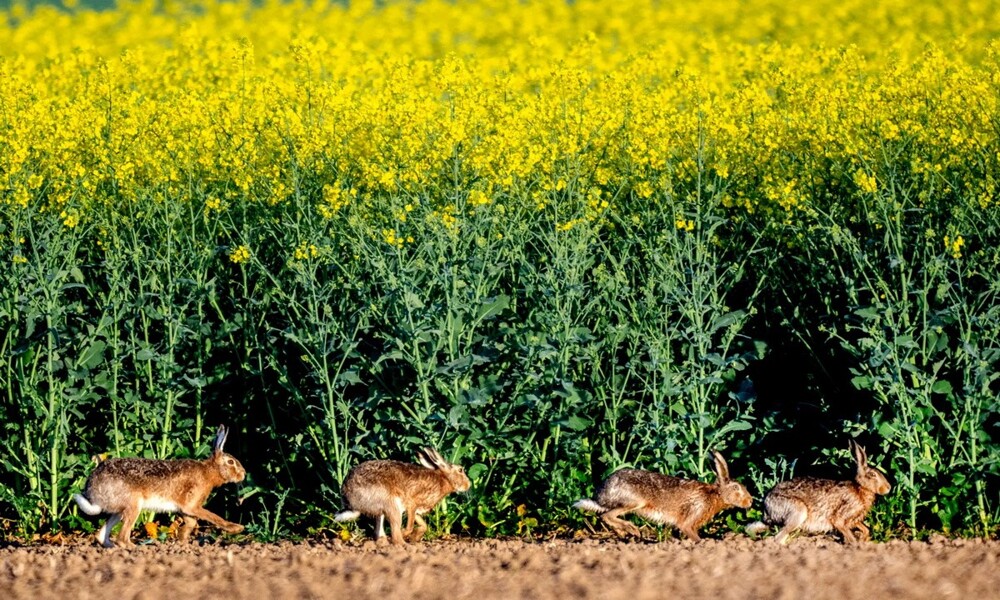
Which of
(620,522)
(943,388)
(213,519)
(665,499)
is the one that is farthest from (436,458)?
(943,388)

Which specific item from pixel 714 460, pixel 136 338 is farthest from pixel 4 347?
pixel 714 460

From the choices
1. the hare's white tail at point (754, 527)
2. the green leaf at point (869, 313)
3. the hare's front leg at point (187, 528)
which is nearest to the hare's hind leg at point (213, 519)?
the hare's front leg at point (187, 528)

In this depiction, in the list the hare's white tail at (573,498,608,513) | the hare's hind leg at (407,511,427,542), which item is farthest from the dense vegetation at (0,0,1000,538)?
the hare's white tail at (573,498,608,513)

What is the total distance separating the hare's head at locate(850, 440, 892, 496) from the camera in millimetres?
8461

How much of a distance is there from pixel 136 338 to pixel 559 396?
2.62m

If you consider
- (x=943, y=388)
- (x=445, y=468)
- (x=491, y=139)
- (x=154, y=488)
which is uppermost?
(x=491, y=139)

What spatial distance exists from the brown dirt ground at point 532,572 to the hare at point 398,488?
418 millimetres

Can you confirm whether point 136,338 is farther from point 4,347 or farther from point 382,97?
point 382,97

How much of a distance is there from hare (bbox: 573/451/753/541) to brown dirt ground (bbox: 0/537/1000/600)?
0.41 meters

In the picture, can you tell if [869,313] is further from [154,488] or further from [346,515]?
[154,488]

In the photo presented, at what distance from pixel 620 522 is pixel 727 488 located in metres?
0.62

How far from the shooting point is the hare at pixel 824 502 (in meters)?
8.34

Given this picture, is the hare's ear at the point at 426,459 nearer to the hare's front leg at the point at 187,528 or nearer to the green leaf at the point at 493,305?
the green leaf at the point at 493,305

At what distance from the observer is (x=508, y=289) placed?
9711mm
